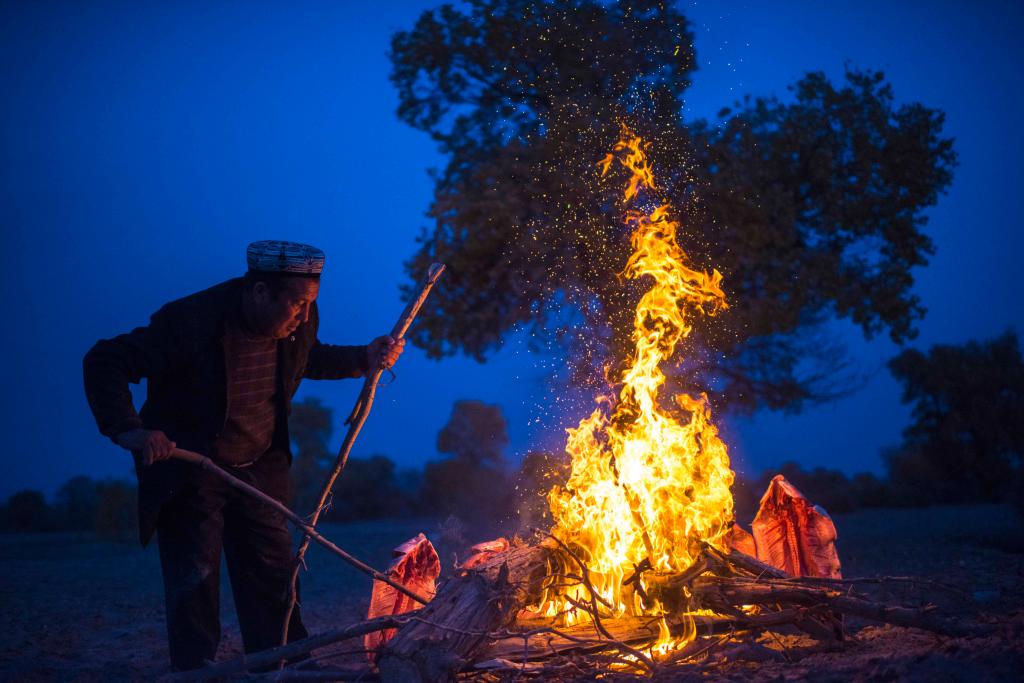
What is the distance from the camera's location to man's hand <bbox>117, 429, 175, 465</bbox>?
3328 millimetres

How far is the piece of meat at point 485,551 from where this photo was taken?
430cm

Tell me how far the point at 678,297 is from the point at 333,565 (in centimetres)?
715

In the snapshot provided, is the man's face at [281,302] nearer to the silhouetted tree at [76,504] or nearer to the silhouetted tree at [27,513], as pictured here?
the silhouetted tree at [76,504]

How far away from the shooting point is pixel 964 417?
625 inches

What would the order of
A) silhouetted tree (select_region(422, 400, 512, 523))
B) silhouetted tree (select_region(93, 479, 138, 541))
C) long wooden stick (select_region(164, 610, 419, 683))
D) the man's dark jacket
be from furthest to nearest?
silhouetted tree (select_region(93, 479, 138, 541)), silhouetted tree (select_region(422, 400, 512, 523)), the man's dark jacket, long wooden stick (select_region(164, 610, 419, 683))

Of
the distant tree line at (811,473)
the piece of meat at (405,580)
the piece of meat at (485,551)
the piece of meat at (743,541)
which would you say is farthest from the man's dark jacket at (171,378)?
the distant tree line at (811,473)

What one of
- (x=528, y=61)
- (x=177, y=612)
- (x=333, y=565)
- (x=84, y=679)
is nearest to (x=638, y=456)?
(x=177, y=612)

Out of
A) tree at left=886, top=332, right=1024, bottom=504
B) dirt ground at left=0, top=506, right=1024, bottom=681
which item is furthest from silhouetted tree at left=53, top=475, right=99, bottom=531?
tree at left=886, top=332, right=1024, bottom=504

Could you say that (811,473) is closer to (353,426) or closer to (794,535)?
(794,535)

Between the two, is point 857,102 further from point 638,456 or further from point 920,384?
point 920,384

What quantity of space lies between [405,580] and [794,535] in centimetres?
227

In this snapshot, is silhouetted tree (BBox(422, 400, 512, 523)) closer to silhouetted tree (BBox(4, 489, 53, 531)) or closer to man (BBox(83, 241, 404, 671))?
man (BBox(83, 241, 404, 671))

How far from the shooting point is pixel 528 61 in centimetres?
971

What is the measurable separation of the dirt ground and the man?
0.92 m
